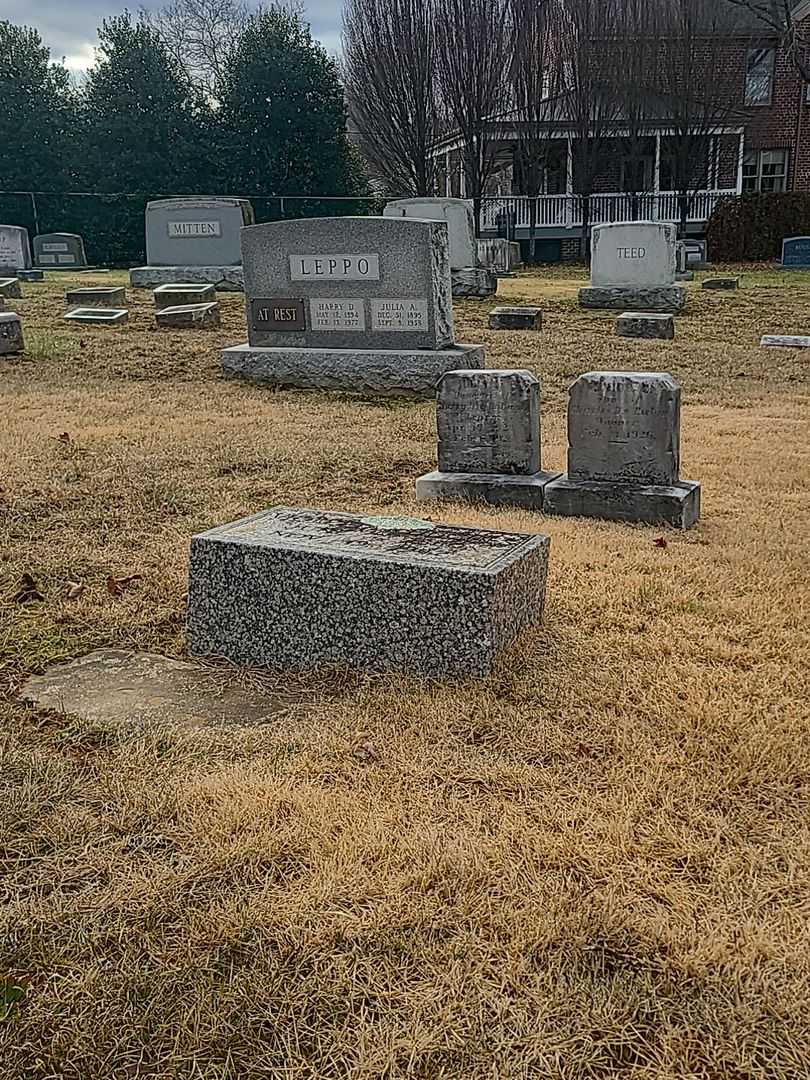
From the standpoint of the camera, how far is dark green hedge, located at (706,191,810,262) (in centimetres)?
2627

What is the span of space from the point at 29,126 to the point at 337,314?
20.8m

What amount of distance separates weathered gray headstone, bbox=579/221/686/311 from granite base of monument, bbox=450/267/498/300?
173cm

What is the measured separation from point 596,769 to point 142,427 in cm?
602

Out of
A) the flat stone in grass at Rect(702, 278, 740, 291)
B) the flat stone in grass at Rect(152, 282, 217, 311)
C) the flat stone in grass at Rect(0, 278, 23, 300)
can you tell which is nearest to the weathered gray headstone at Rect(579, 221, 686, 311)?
the flat stone in grass at Rect(702, 278, 740, 291)

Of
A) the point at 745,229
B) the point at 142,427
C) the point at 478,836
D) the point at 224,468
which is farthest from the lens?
the point at 745,229

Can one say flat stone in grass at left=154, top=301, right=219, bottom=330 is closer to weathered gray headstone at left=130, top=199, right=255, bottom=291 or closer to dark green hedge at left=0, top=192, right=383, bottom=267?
weathered gray headstone at left=130, top=199, right=255, bottom=291

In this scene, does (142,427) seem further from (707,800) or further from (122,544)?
(707,800)

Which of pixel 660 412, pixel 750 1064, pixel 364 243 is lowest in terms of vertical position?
pixel 750 1064

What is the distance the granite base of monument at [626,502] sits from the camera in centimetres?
516

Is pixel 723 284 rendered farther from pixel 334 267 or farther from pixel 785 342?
pixel 334 267

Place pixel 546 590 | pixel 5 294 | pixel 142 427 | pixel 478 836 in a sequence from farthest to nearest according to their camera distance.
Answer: pixel 5 294, pixel 142 427, pixel 546 590, pixel 478 836

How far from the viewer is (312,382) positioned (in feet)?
32.7

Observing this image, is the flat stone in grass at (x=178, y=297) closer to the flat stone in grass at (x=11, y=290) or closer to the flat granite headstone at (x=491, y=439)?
the flat stone in grass at (x=11, y=290)

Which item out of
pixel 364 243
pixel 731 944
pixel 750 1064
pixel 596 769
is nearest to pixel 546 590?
pixel 596 769
